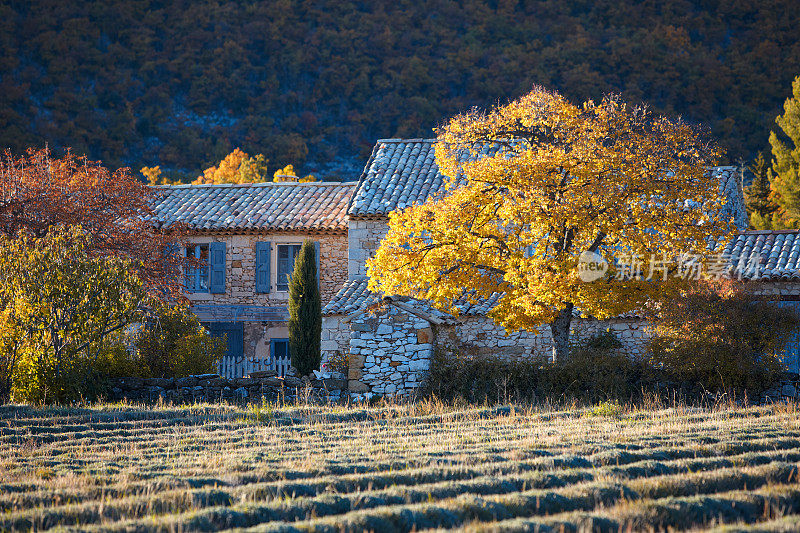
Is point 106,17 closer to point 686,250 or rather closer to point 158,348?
point 158,348

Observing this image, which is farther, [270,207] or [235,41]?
[235,41]

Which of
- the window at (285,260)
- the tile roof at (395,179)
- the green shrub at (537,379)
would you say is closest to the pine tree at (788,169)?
the tile roof at (395,179)

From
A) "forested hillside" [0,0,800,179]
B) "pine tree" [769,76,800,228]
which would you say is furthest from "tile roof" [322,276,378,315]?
"forested hillside" [0,0,800,179]

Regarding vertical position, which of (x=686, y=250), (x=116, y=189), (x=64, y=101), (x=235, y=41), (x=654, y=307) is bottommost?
(x=654, y=307)

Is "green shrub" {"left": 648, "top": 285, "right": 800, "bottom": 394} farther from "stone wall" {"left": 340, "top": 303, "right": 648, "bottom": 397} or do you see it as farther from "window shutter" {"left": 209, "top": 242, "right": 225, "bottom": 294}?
"window shutter" {"left": 209, "top": 242, "right": 225, "bottom": 294}

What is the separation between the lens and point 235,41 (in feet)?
193

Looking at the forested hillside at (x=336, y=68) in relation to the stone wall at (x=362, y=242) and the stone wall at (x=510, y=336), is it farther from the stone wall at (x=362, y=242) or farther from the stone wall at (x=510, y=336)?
the stone wall at (x=510, y=336)

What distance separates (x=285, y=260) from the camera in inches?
974

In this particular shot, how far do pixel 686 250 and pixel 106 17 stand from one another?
56.2 metres

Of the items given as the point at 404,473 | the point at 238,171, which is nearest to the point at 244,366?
the point at 404,473

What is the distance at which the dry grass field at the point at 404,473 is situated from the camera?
265 inches

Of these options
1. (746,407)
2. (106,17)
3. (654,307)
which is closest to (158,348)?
(654,307)

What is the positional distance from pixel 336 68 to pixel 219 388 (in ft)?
141

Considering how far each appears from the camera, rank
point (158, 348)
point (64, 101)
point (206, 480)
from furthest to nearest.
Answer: point (64, 101)
point (158, 348)
point (206, 480)
